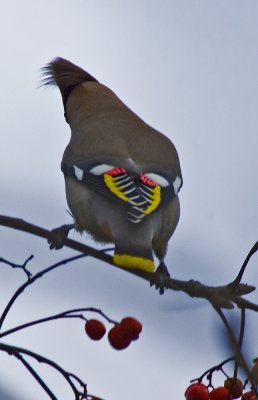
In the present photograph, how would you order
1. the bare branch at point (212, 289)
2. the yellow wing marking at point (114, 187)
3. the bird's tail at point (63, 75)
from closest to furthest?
1. the bare branch at point (212, 289)
2. the yellow wing marking at point (114, 187)
3. the bird's tail at point (63, 75)

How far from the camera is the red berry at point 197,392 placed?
91.6 inches

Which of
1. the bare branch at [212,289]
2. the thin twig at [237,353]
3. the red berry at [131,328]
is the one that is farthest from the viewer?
the red berry at [131,328]

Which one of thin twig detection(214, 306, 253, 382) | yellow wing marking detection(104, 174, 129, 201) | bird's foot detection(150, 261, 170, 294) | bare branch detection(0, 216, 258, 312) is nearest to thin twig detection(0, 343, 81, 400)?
bare branch detection(0, 216, 258, 312)

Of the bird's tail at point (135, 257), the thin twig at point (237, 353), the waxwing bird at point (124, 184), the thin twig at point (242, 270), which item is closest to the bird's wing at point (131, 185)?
the waxwing bird at point (124, 184)

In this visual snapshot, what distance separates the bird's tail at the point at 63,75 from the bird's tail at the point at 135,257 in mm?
2028

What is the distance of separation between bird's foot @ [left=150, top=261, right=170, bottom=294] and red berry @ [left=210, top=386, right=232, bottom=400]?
0.33m

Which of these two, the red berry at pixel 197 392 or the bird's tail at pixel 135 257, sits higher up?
the bird's tail at pixel 135 257

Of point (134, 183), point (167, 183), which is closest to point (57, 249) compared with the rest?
point (134, 183)

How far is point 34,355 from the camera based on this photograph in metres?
2.02

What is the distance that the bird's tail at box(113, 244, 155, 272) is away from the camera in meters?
2.60

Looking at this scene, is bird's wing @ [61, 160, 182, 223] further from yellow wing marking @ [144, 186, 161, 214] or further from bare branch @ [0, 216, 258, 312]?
bare branch @ [0, 216, 258, 312]

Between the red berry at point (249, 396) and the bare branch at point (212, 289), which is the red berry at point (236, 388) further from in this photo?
the bare branch at point (212, 289)

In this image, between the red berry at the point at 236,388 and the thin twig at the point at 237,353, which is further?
the red berry at the point at 236,388

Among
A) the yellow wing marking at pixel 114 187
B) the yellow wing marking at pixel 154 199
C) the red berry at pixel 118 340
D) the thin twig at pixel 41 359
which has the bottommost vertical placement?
the thin twig at pixel 41 359
